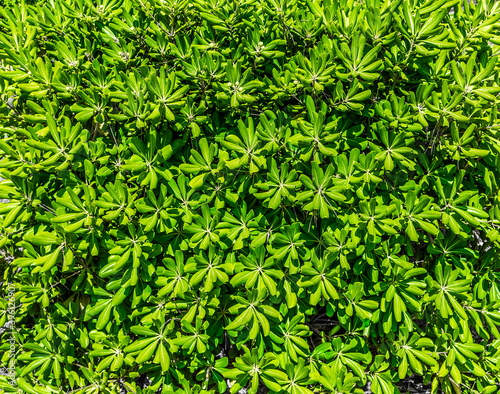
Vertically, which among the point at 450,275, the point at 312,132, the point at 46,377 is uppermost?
the point at 312,132

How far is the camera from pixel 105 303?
2.24m

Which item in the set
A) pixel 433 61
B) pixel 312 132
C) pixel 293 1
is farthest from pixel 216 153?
pixel 433 61

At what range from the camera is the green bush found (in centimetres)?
205

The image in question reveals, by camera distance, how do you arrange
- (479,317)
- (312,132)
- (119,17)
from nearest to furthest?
(312,132) < (479,317) < (119,17)

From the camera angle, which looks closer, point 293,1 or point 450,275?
point 450,275

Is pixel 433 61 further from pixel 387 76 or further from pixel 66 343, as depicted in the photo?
pixel 66 343

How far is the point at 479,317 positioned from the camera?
2320 mm

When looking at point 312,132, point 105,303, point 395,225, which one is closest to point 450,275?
point 395,225

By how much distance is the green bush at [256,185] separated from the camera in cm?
205

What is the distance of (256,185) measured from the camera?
2.09 meters

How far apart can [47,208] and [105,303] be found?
2.48ft

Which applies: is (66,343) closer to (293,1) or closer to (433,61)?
(293,1)

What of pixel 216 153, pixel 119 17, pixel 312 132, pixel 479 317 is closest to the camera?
pixel 312 132

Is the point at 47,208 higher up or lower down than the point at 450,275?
higher up
